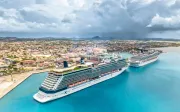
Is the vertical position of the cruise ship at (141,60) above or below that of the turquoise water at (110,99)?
above

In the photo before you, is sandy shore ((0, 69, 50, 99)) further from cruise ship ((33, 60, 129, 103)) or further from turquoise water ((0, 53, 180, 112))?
cruise ship ((33, 60, 129, 103))

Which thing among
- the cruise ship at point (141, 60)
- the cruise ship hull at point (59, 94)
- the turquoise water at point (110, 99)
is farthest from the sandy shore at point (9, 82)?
the cruise ship at point (141, 60)

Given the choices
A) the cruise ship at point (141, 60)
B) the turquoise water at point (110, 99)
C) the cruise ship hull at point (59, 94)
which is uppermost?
the cruise ship at point (141, 60)

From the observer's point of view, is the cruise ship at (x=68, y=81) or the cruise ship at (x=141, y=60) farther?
the cruise ship at (x=141, y=60)

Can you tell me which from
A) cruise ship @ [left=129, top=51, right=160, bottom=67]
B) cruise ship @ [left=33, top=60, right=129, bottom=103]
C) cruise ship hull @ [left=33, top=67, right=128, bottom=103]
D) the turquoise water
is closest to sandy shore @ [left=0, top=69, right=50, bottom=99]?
the turquoise water

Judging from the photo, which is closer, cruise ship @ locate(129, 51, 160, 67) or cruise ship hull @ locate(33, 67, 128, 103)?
cruise ship hull @ locate(33, 67, 128, 103)

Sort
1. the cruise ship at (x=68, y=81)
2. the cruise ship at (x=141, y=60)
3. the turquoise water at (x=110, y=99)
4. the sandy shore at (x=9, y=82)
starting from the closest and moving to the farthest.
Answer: the turquoise water at (x=110, y=99)
the cruise ship at (x=68, y=81)
the sandy shore at (x=9, y=82)
the cruise ship at (x=141, y=60)

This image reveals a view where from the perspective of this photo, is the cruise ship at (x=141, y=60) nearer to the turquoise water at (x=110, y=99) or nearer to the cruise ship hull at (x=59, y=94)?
the turquoise water at (x=110, y=99)
